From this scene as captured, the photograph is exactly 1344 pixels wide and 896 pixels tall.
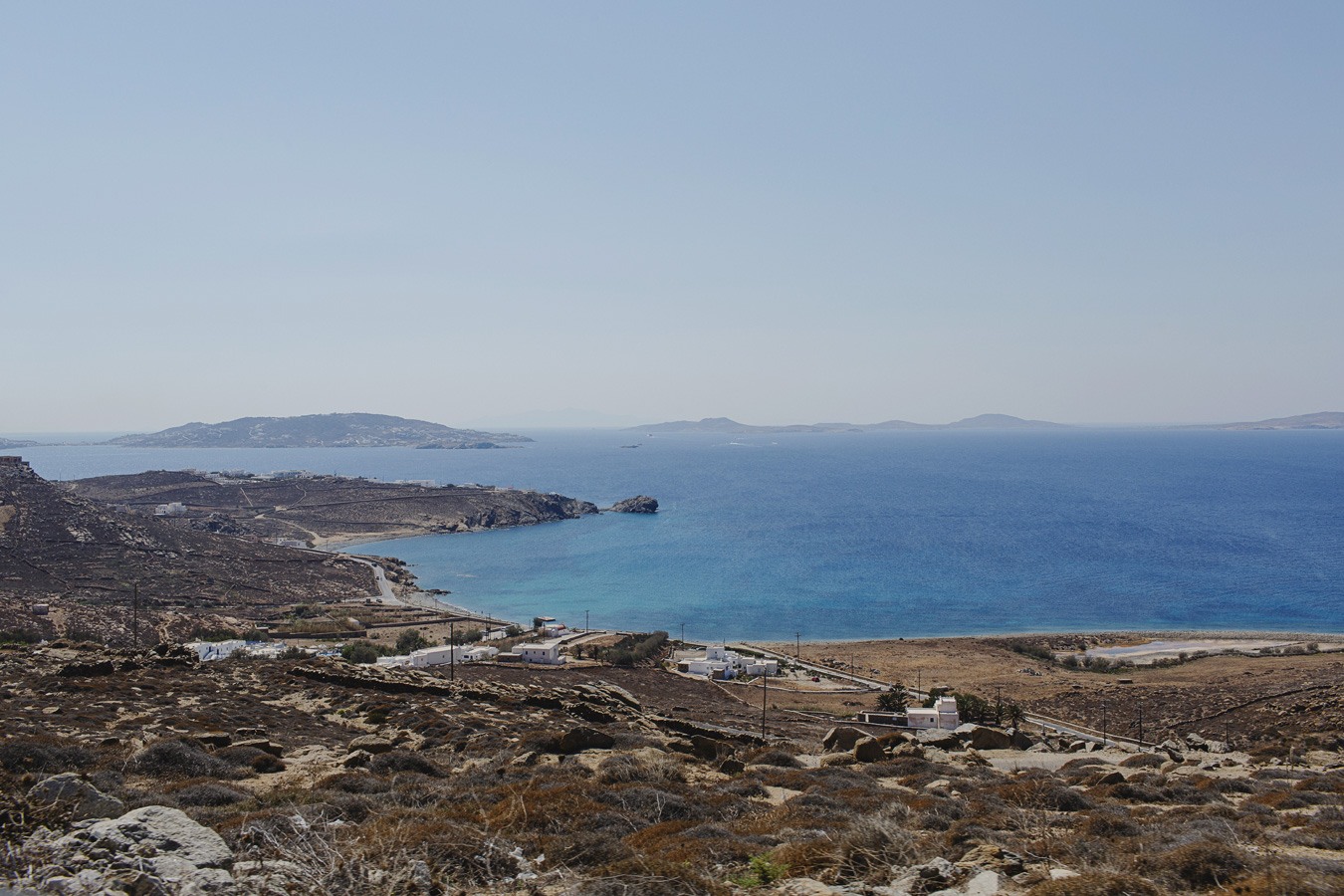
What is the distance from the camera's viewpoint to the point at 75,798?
7.14 m

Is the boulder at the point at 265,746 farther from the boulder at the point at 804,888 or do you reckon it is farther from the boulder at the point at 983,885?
the boulder at the point at 983,885

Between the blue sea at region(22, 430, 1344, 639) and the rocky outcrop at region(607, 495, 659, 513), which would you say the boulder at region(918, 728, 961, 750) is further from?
the rocky outcrop at region(607, 495, 659, 513)

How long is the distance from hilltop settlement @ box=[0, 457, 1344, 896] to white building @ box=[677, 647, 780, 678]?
0.23 meters

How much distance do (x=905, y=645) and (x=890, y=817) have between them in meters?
44.8

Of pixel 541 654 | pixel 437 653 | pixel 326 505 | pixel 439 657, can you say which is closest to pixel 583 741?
pixel 439 657

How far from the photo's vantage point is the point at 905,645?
50469 mm

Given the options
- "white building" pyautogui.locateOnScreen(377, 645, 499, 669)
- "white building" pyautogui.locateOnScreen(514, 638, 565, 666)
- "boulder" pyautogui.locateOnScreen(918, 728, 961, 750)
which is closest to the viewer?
"boulder" pyautogui.locateOnScreen(918, 728, 961, 750)

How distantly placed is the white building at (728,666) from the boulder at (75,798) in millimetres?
36680

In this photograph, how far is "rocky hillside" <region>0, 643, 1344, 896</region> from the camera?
5.74 m

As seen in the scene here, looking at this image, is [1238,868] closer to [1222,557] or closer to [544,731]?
[544,731]

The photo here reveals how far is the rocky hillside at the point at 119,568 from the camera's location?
46250 millimetres

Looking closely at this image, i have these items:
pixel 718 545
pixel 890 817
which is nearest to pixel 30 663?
pixel 890 817

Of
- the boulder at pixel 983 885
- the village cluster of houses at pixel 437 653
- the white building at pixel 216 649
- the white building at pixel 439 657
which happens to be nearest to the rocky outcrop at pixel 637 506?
the village cluster of houses at pixel 437 653

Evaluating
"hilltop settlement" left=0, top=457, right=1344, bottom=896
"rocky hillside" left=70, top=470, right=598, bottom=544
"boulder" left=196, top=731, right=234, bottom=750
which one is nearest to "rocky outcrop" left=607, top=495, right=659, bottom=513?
"rocky hillside" left=70, top=470, right=598, bottom=544
